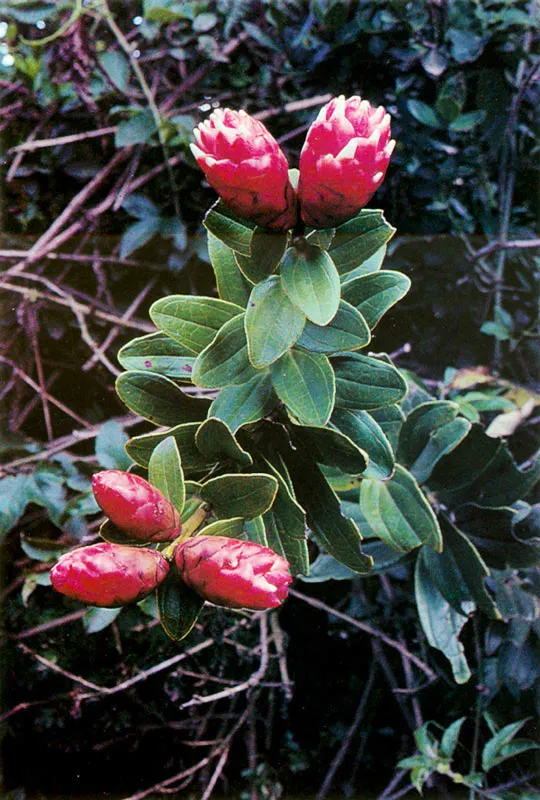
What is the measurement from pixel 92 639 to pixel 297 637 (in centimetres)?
28

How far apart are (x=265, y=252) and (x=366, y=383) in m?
0.16

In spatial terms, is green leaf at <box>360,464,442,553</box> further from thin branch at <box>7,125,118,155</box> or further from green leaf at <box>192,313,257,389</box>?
thin branch at <box>7,125,118,155</box>

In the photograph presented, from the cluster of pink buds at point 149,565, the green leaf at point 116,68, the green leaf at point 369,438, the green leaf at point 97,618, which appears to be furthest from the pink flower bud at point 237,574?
the green leaf at point 116,68

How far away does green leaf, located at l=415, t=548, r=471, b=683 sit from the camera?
78cm

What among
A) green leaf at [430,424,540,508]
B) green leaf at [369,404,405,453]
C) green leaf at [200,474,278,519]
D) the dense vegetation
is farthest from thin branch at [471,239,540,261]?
green leaf at [200,474,278,519]

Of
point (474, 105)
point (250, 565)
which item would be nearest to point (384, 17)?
point (474, 105)

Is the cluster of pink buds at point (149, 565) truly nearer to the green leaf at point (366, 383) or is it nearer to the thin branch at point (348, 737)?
the green leaf at point (366, 383)

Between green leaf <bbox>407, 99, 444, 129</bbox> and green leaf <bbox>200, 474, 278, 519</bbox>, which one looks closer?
green leaf <bbox>200, 474, 278, 519</bbox>

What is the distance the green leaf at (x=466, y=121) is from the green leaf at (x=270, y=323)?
0.65m

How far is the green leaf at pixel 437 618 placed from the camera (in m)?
0.78

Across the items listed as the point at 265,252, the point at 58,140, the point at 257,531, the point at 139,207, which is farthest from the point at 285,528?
the point at 58,140

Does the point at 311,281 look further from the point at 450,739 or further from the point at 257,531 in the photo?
the point at 450,739

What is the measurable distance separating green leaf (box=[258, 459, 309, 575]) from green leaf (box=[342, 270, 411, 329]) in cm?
15

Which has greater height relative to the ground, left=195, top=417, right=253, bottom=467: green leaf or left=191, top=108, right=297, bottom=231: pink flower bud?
left=191, top=108, right=297, bottom=231: pink flower bud
